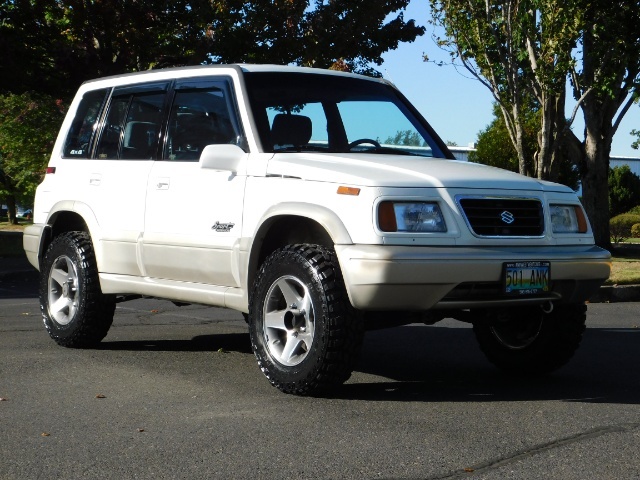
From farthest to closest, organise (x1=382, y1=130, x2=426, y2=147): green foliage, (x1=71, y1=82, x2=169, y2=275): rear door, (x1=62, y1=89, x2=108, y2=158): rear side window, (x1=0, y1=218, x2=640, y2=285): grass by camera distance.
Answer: (x1=0, y1=218, x2=640, y2=285): grass → (x1=62, y1=89, x2=108, y2=158): rear side window → (x1=71, y1=82, x2=169, y2=275): rear door → (x1=382, y1=130, x2=426, y2=147): green foliage

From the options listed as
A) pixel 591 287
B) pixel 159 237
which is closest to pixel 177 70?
pixel 159 237

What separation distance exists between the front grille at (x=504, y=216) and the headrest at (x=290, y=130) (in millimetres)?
1340

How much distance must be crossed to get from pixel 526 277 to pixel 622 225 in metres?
32.3

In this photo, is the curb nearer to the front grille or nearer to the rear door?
the rear door

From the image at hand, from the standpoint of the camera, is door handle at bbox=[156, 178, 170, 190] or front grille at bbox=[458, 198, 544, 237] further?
door handle at bbox=[156, 178, 170, 190]

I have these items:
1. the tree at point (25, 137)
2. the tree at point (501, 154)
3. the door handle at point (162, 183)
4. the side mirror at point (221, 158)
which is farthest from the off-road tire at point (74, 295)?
the tree at point (501, 154)

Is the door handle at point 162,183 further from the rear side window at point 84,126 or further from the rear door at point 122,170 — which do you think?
the rear side window at point 84,126

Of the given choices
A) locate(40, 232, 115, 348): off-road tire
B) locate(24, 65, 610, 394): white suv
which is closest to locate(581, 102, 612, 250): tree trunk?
locate(24, 65, 610, 394): white suv

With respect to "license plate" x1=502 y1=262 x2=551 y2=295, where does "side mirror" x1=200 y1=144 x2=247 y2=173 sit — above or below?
above

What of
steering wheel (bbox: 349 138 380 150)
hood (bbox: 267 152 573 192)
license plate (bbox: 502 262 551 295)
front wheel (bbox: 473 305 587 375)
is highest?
steering wheel (bbox: 349 138 380 150)

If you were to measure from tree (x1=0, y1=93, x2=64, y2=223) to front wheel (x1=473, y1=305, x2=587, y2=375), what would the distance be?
32.1 m

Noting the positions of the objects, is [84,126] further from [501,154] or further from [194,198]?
[501,154]

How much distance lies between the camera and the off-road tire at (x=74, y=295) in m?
8.02

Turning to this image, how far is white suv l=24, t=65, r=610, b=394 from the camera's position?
593 centimetres
